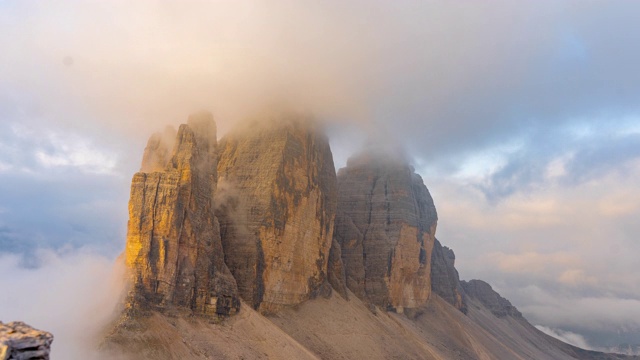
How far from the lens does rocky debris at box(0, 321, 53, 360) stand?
10.6 metres

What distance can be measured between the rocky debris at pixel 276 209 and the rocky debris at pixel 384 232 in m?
23.3

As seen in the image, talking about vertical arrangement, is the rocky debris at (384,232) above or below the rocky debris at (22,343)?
above

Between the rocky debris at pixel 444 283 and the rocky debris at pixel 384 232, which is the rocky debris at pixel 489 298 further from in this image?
the rocky debris at pixel 384 232

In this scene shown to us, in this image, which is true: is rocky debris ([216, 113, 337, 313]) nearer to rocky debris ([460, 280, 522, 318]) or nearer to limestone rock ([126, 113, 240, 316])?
limestone rock ([126, 113, 240, 316])

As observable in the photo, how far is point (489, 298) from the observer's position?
623 ft

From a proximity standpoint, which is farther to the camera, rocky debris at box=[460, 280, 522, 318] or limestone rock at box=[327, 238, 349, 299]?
rocky debris at box=[460, 280, 522, 318]

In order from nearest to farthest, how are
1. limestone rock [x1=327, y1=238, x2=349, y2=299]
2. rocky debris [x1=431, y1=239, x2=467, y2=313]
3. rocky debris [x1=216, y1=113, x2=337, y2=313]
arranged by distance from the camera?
rocky debris [x1=216, y1=113, x2=337, y2=313] → limestone rock [x1=327, y1=238, x2=349, y2=299] → rocky debris [x1=431, y1=239, x2=467, y2=313]

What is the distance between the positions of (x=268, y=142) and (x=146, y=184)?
95.0 feet

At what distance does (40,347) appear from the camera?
11172 millimetres

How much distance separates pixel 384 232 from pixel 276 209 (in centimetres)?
4826

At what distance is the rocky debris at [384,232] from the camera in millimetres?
114562

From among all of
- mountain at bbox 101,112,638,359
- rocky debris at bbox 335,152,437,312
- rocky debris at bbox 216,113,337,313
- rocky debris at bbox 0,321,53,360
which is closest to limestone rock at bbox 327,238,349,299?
mountain at bbox 101,112,638,359

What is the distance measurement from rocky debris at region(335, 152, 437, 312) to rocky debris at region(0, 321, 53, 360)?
9528cm

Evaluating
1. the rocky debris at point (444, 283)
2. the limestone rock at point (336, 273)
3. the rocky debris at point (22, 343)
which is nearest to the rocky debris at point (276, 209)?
the limestone rock at point (336, 273)
